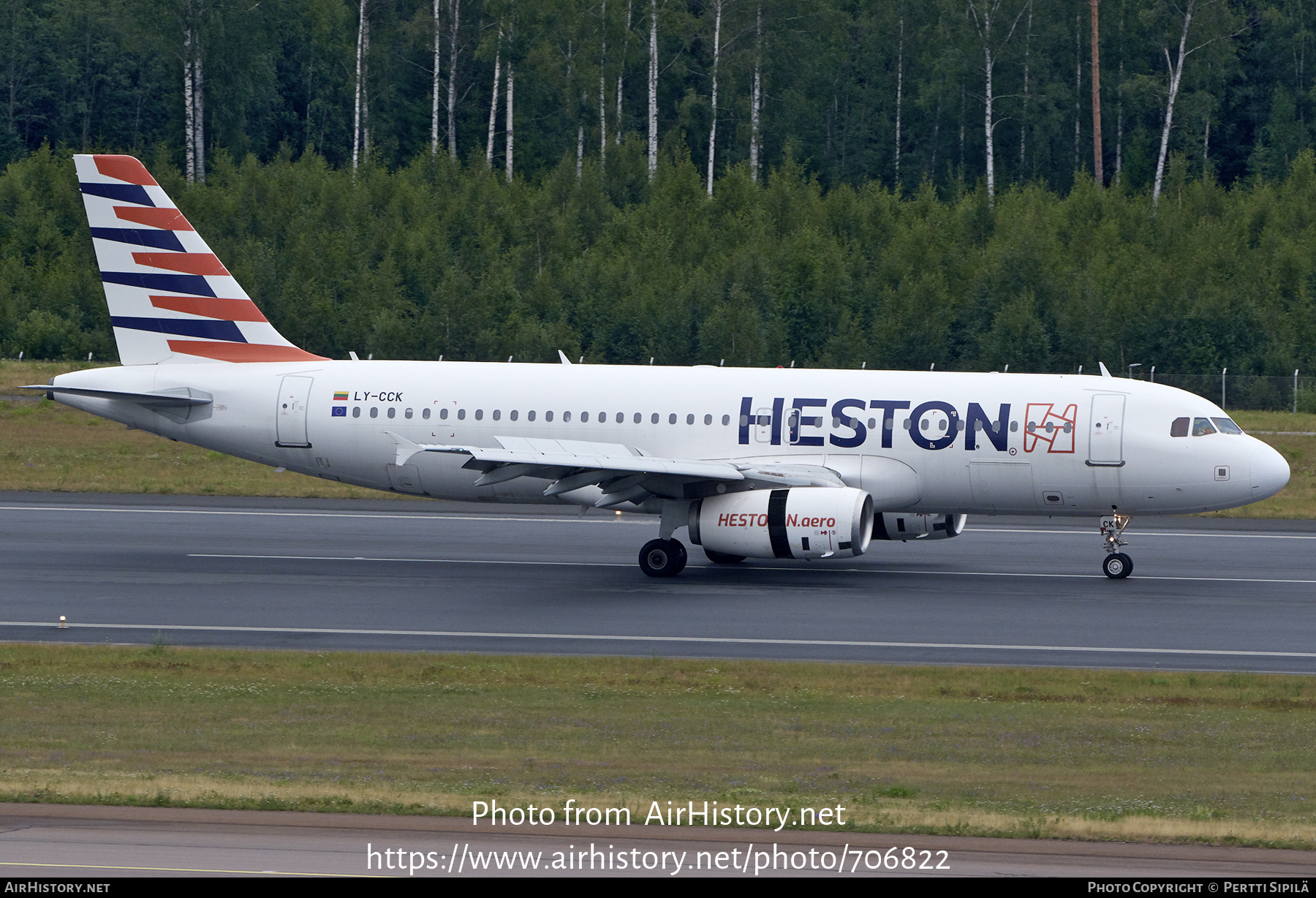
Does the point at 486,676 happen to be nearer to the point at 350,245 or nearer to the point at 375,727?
the point at 375,727

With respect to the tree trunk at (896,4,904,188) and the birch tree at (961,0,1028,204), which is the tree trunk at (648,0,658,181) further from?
the birch tree at (961,0,1028,204)

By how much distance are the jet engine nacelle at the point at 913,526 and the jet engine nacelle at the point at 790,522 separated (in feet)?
8.09

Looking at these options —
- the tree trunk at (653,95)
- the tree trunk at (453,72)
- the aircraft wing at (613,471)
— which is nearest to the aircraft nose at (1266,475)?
the aircraft wing at (613,471)

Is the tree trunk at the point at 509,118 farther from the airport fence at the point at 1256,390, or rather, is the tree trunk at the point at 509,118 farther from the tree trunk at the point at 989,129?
the airport fence at the point at 1256,390

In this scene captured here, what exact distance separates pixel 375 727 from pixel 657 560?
11.2 m

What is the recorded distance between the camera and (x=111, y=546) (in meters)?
30.5

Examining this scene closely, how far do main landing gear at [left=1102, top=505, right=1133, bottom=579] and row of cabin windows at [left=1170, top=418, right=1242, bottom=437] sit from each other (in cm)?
172

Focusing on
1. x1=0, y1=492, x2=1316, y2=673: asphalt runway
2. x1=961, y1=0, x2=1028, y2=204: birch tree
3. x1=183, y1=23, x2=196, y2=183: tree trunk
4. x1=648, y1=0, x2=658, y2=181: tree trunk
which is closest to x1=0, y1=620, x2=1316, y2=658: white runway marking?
x1=0, y1=492, x2=1316, y2=673: asphalt runway

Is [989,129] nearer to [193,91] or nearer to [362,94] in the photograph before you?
[362,94]

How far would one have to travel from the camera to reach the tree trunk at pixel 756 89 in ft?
259

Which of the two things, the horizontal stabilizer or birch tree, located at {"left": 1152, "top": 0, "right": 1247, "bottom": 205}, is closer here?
the horizontal stabilizer

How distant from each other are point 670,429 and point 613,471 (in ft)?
9.12

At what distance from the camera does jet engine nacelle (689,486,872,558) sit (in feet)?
83.5

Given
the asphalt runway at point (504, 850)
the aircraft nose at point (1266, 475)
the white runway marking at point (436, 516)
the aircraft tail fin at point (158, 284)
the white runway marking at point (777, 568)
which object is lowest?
the white runway marking at point (436, 516)
